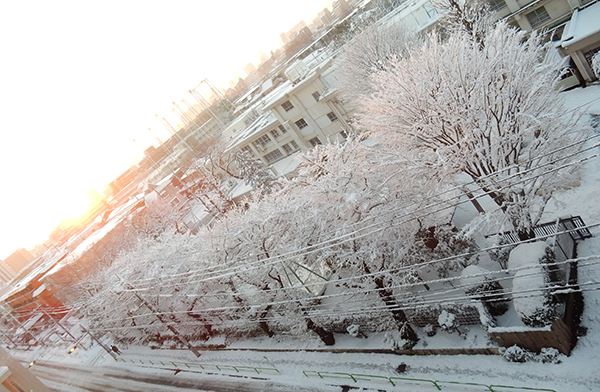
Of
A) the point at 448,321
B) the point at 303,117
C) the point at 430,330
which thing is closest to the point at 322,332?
the point at 430,330

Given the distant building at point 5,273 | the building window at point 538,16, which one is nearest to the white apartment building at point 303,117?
the building window at point 538,16

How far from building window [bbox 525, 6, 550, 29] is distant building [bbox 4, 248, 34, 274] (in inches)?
4516

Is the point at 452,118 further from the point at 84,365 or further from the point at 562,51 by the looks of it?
the point at 84,365

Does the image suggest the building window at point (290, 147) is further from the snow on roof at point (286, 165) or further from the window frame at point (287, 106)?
the window frame at point (287, 106)

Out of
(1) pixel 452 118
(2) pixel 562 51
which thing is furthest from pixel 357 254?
(2) pixel 562 51

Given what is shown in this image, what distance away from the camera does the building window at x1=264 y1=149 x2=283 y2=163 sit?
41719mm

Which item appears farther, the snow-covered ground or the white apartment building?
the white apartment building

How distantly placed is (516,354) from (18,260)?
367 ft

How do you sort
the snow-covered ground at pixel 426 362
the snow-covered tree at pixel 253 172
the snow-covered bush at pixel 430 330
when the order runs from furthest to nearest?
the snow-covered tree at pixel 253 172 → the snow-covered bush at pixel 430 330 → the snow-covered ground at pixel 426 362

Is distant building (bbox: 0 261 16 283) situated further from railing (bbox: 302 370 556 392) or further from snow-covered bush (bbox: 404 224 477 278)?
snow-covered bush (bbox: 404 224 477 278)

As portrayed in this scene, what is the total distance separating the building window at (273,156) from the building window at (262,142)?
4.12ft

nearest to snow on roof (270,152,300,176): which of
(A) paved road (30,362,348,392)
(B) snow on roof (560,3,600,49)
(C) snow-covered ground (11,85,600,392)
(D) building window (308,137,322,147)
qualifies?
(D) building window (308,137,322,147)

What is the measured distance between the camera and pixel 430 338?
47.6 feet

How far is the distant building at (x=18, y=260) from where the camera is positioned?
84500 millimetres
